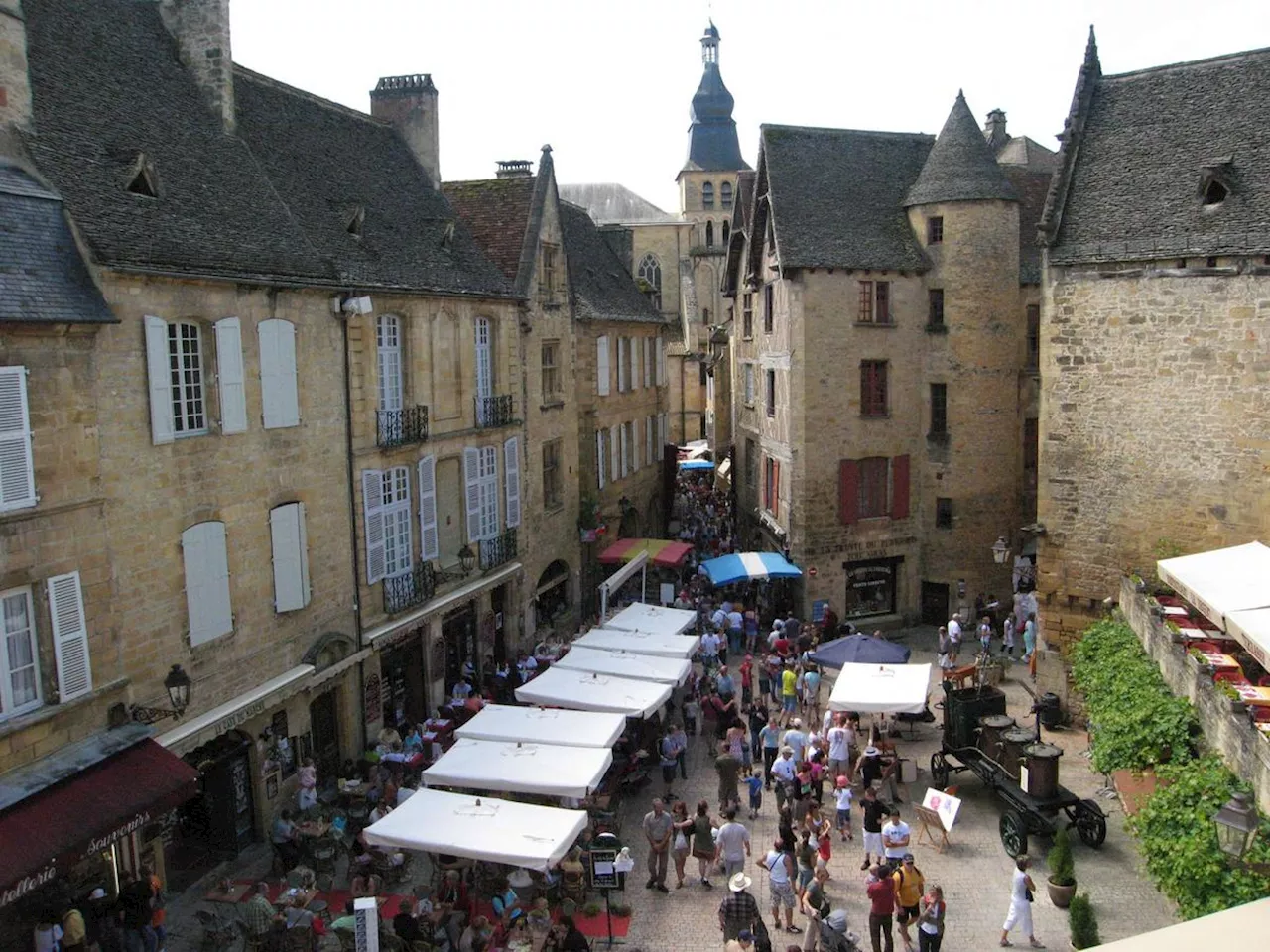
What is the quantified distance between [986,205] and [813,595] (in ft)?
34.9

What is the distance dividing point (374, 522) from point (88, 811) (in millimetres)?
7592

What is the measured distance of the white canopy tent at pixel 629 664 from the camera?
60.3 feet

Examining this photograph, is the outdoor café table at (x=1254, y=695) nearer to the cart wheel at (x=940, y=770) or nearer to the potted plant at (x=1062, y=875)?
the potted plant at (x=1062, y=875)

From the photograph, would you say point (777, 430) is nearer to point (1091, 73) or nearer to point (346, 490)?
point (1091, 73)

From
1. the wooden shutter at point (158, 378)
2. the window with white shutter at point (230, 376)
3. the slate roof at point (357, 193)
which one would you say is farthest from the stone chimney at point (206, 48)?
the wooden shutter at point (158, 378)

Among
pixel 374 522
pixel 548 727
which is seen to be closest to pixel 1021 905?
pixel 548 727

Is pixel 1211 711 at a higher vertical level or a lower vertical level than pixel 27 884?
higher

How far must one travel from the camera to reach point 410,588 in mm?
19469

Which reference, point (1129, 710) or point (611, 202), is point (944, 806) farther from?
point (611, 202)

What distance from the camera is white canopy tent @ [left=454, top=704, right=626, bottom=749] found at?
15.5 meters

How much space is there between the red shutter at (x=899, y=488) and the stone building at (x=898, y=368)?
5cm

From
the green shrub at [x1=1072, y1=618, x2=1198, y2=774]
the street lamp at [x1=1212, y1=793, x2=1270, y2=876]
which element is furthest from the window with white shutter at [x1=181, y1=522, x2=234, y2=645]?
Answer: the street lamp at [x1=1212, y1=793, x2=1270, y2=876]

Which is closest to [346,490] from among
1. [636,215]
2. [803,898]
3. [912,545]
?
[803,898]

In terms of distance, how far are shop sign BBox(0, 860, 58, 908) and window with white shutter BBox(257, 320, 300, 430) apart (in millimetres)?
6766
